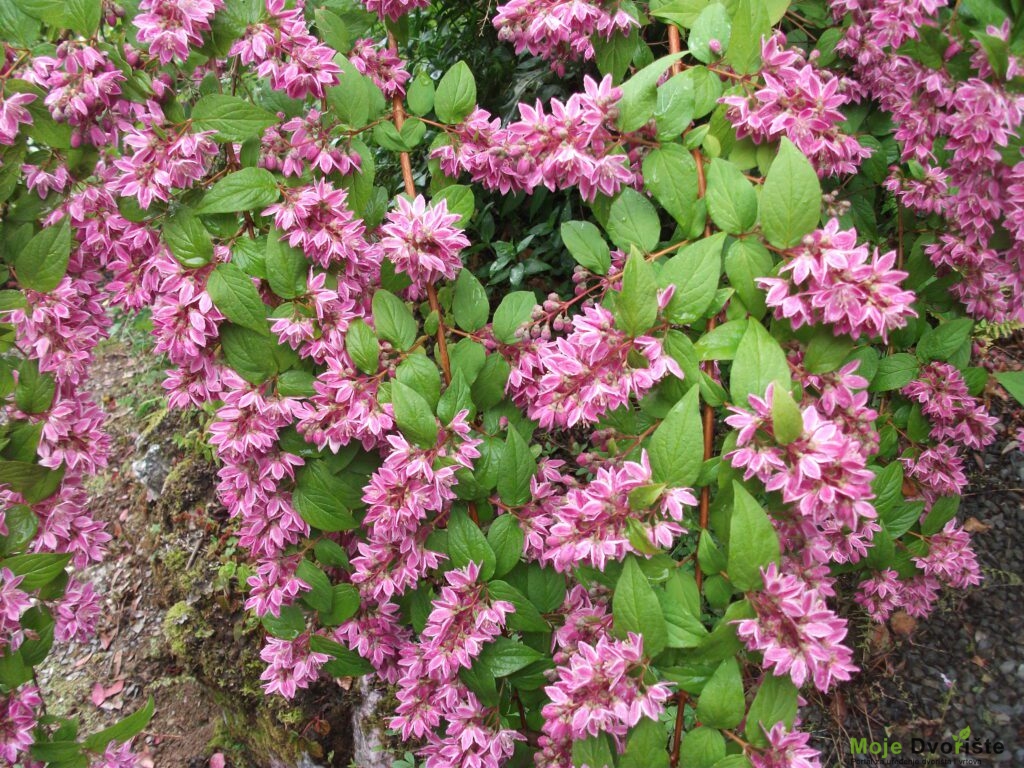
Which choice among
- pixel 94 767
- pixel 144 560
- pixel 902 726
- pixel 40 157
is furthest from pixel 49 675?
pixel 902 726

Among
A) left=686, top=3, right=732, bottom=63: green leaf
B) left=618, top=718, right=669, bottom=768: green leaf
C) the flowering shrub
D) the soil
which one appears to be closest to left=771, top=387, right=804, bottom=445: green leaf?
the flowering shrub

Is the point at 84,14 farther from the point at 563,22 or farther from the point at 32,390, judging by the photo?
the point at 563,22

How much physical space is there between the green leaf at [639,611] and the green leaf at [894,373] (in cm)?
87

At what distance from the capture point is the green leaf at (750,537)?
106 centimetres

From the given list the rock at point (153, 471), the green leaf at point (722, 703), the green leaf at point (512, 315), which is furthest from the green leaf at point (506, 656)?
the rock at point (153, 471)

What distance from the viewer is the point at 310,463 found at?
148 cm

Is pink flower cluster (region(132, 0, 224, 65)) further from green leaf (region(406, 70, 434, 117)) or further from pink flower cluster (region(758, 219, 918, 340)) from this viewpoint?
pink flower cluster (region(758, 219, 918, 340))

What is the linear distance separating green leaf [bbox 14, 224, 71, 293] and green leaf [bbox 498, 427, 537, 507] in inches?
37.3

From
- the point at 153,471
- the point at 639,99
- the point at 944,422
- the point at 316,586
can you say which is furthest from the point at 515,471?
the point at 153,471

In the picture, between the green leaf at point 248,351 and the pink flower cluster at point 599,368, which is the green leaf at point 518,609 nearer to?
the pink flower cluster at point 599,368

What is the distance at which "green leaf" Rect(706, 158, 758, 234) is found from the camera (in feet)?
4.04

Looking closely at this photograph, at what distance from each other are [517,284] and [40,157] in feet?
4.96

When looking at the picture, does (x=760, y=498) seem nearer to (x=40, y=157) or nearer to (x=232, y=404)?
(x=232, y=404)

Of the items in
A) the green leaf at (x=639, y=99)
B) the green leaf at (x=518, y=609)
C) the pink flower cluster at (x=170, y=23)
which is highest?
the pink flower cluster at (x=170, y=23)
